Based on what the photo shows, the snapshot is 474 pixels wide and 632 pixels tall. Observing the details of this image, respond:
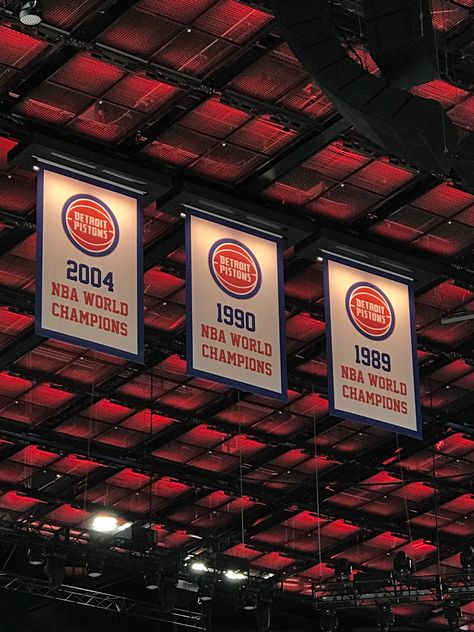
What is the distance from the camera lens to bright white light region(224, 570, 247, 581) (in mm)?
39062

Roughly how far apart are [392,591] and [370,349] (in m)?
12.7

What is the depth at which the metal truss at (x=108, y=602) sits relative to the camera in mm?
39750

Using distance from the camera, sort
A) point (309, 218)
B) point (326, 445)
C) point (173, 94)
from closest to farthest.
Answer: point (173, 94)
point (309, 218)
point (326, 445)

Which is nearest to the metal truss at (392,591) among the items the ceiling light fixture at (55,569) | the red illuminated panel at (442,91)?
the ceiling light fixture at (55,569)

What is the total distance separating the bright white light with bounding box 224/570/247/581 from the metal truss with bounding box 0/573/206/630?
1.72 metres

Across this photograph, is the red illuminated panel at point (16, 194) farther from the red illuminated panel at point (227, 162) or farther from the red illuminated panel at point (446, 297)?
the red illuminated panel at point (446, 297)

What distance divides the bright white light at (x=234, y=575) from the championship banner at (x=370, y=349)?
38.1ft

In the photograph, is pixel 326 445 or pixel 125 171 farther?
pixel 326 445

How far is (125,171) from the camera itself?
2772 centimetres

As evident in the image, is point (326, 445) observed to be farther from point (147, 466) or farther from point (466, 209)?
point (466, 209)

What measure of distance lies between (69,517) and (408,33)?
23.8 m

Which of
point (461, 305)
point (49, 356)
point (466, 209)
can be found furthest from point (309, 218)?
point (49, 356)

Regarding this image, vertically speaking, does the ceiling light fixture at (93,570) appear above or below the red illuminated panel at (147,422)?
below

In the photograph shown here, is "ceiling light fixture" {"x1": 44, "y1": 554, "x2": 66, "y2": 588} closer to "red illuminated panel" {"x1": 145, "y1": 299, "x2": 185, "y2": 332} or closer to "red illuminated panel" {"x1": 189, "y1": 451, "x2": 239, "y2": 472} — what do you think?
"red illuminated panel" {"x1": 189, "y1": 451, "x2": 239, "y2": 472}
